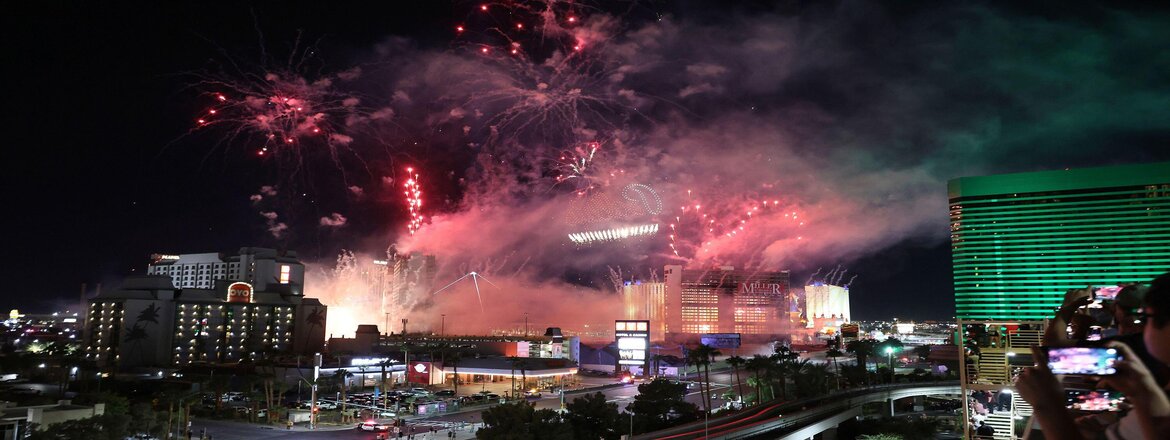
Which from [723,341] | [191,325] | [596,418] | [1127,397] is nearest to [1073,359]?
[1127,397]

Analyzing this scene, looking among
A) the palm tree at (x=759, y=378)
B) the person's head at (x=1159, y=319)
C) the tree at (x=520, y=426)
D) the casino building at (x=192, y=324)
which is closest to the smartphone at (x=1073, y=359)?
the person's head at (x=1159, y=319)

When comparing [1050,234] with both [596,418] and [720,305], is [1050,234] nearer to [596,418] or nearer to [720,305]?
[720,305]

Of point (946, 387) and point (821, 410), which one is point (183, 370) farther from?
point (946, 387)

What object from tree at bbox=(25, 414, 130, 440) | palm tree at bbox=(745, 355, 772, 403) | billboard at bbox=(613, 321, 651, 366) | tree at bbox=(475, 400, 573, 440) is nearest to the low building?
tree at bbox=(25, 414, 130, 440)

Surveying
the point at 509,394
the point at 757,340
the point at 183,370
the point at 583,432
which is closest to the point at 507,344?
the point at 509,394

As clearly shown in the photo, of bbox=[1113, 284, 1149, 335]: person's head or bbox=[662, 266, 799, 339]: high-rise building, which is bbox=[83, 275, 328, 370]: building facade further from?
bbox=[1113, 284, 1149, 335]: person's head
